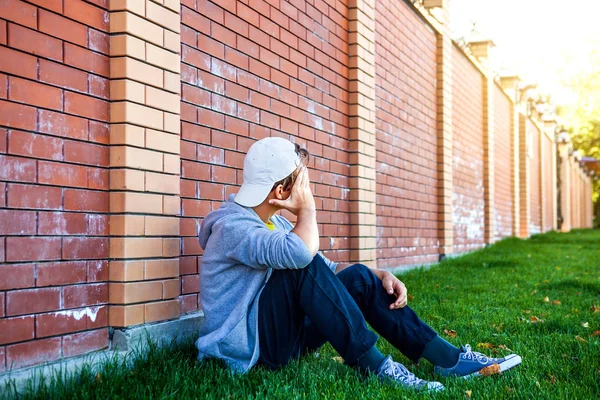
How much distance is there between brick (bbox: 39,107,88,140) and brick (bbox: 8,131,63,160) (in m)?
0.04

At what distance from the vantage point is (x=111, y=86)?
118 inches

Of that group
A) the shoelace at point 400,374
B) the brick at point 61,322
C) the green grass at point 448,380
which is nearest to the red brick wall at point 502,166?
the green grass at point 448,380

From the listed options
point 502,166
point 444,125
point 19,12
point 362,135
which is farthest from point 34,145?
point 502,166

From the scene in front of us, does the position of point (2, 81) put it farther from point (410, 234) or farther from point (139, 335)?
point (410, 234)

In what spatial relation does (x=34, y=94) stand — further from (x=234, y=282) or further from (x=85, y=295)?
(x=234, y=282)

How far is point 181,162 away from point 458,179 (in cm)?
745

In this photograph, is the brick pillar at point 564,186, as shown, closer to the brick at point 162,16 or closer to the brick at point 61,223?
the brick at point 162,16

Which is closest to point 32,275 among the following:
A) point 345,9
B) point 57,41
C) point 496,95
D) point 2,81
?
point 2,81

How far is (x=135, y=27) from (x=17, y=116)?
79 cm

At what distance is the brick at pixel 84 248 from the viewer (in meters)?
2.77

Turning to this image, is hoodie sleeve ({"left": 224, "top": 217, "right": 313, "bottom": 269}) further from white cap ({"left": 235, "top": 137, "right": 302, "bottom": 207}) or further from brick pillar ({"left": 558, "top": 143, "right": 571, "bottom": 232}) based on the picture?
brick pillar ({"left": 558, "top": 143, "right": 571, "bottom": 232})

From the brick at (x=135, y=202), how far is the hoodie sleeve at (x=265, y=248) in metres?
0.53

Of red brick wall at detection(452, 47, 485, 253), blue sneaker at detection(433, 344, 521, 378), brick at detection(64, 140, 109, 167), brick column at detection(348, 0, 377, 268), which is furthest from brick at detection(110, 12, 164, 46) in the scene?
red brick wall at detection(452, 47, 485, 253)

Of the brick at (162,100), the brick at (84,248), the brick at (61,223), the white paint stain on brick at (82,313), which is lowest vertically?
the white paint stain on brick at (82,313)
